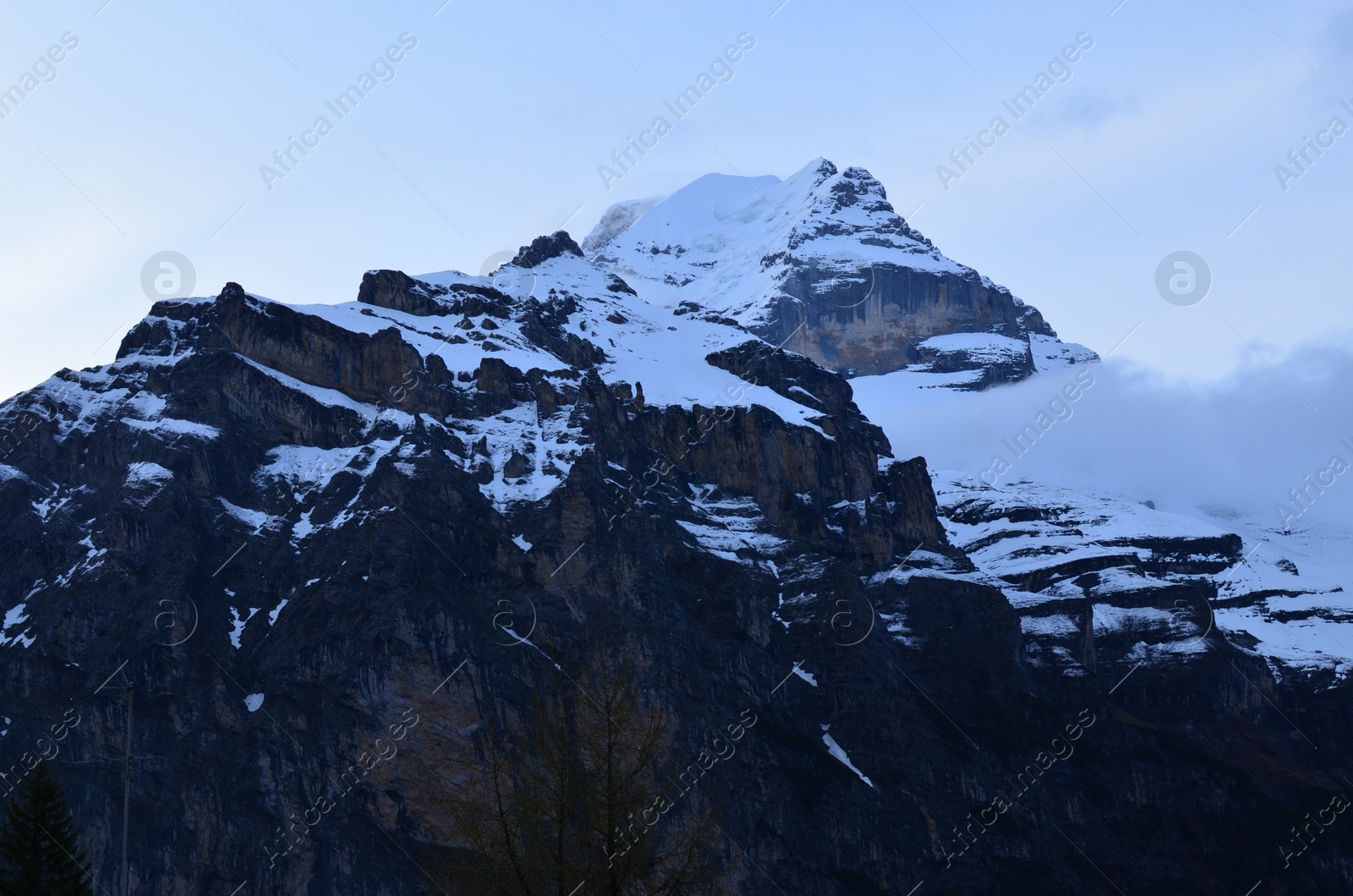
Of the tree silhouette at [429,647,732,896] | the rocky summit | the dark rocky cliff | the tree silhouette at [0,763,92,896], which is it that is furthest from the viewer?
the dark rocky cliff

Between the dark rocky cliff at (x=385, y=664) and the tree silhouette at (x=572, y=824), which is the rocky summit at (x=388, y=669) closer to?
the dark rocky cliff at (x=385, y=664)

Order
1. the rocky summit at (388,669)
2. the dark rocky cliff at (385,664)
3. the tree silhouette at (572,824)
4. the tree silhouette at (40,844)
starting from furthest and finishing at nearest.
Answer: the dark rocky cliff at (385,664), the rocky summit at (388,669), the tree silhouette at (40,844), the tree silhouette at (572,824)

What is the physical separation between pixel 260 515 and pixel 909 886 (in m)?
85.7

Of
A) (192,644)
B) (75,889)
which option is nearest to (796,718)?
(192,644)

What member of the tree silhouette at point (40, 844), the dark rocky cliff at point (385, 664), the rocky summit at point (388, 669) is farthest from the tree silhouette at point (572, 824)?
the dark rocky cliff at point (385, 664)

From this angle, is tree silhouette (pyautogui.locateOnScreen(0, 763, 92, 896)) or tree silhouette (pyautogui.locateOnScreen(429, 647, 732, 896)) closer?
tree silhouette (pyautogui.locateOnScreen(429, 647, 732, 896))

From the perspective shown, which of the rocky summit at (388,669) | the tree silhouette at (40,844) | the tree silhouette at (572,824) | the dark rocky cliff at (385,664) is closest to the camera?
the tree silhouette at (572,824)

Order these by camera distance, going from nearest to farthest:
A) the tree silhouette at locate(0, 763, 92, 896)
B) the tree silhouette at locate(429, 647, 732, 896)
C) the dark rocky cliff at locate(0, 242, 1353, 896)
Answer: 1. the tree silhouette at locate(429, 647, 732, 896)
2. the tree silhouette at locate(0, 763, 92, 896)
3. the dark rocky cliff at locate(0, 242, 1353, 896)

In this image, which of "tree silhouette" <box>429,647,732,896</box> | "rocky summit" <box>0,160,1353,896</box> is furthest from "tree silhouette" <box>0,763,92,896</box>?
"rocky summit" <box>0,160,1353,896</box>

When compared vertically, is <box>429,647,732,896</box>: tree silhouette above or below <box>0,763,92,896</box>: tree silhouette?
above

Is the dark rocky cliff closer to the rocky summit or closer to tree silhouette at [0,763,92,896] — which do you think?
the rocky summit

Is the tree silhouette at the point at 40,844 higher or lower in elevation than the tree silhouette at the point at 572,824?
lower

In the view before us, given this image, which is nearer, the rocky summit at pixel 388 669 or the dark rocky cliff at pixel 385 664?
the rocky summit at pixel 388 669

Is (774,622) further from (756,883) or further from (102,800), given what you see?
(102,800)
